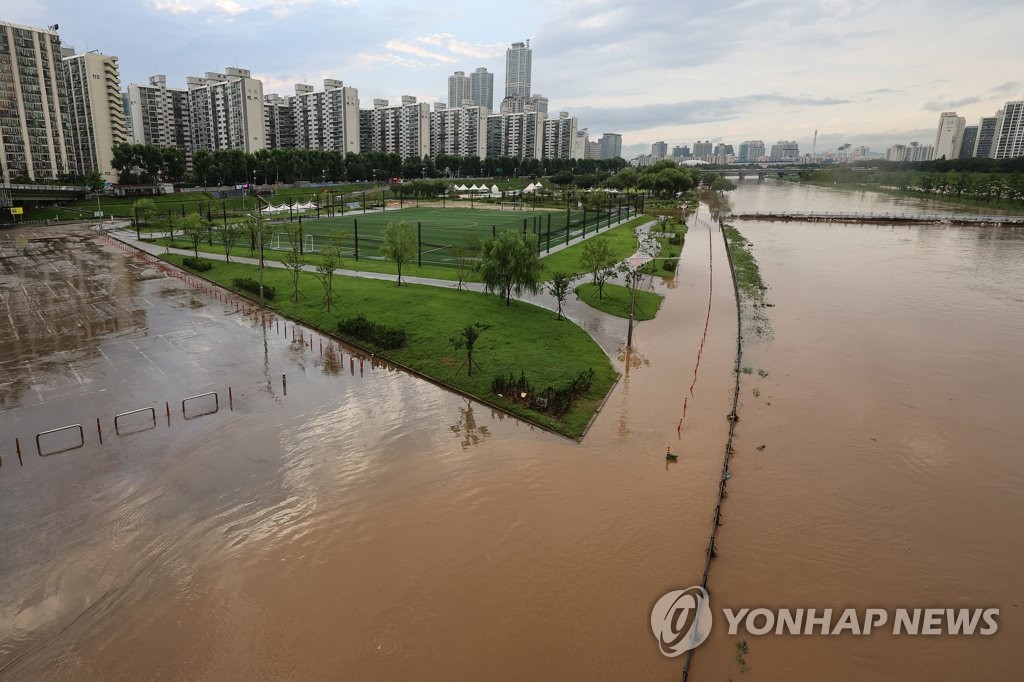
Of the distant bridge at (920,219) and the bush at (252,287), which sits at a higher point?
the distant bridge at (920,219)

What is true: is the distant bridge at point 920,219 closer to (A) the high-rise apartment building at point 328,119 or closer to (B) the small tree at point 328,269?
(B) the small tree at point 328,269

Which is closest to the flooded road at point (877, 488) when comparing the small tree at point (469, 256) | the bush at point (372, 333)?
the bush at point (372, 333)

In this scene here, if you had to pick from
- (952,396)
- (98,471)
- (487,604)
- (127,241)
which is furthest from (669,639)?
(127,241)

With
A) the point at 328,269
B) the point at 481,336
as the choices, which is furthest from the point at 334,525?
the point at 328,269

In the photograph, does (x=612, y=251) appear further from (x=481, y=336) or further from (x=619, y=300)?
(x=481, y=336)

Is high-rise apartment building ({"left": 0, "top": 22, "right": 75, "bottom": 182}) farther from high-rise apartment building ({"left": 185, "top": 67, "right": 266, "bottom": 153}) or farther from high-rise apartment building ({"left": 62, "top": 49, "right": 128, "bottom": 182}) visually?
high-rise apartment building ({"left": 185, "top": 67, "right": 266, "bottom": 153})

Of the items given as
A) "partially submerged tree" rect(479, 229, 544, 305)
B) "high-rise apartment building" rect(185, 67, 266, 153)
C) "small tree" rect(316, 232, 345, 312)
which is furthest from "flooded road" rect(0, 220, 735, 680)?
"high-rise apartment building" rect(185, 67, 266, 153)

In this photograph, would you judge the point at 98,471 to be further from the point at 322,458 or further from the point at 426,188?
the point at 426,188

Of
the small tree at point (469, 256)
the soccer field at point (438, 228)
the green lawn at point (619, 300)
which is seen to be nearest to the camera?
the green lawn at point (619, 300)
